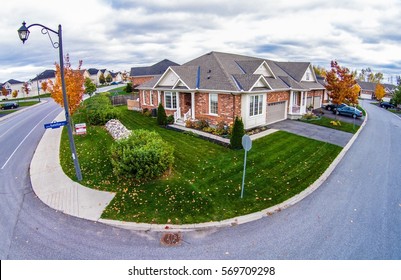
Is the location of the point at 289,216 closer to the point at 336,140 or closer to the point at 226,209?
the point at 226,209

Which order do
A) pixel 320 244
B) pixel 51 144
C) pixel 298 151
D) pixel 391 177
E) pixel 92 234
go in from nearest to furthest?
pixel 320 244 → pixel 92 234 → pixel 391 177 → pixel 298 151 → pixel 51 144

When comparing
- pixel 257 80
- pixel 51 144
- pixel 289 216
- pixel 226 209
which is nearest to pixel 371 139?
pixel 257 80

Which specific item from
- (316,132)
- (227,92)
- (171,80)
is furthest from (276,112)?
(171,80)

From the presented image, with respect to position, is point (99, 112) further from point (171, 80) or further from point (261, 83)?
point (261, 83)

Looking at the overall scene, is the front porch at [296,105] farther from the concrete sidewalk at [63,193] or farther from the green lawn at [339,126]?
the concrete sidewalk at [63,193]

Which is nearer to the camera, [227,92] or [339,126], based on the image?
[227,92]

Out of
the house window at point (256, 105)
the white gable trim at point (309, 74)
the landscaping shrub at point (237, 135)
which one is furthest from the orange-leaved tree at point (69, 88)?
the white gable trim at point (309, 74)
